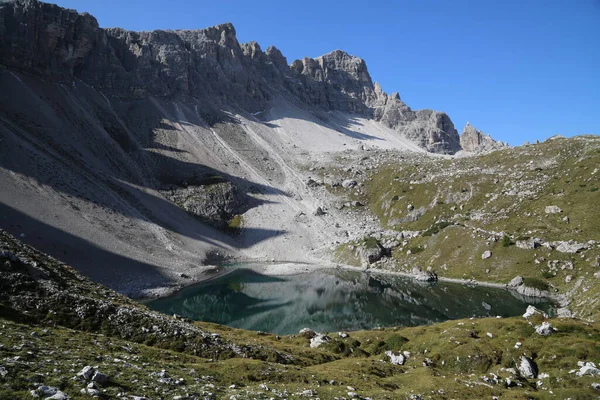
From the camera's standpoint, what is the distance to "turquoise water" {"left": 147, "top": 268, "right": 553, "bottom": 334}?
73.4 metres

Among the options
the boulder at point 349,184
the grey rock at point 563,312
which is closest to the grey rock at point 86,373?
the grey rock at point 563,312

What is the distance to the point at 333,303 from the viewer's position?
86.7 metres

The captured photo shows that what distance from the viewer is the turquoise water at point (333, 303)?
7344cm

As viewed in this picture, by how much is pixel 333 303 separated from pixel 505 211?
66.6 m

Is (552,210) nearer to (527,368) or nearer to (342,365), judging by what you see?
(527,368)

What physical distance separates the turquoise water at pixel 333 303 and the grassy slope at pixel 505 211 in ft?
30.0

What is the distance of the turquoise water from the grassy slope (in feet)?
30.0

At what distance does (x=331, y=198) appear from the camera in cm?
17562

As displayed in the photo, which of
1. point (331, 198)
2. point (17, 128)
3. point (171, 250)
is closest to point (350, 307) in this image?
point (171, 250)

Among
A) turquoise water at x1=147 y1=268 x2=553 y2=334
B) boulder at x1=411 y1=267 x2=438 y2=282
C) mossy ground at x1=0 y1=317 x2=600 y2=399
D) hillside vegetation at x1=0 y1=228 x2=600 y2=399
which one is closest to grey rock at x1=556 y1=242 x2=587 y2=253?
turquoise water at x1=147 y1=268 x2=553 y2=334

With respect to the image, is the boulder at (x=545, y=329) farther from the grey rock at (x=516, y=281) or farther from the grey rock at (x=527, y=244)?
the grey rock at (x=527, y=244)

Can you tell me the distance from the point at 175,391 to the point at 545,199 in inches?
4768

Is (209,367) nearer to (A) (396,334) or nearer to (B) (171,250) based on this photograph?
(A) (396,334)

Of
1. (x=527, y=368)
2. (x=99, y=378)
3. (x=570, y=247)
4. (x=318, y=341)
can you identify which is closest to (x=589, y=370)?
(x=527, y=368)
